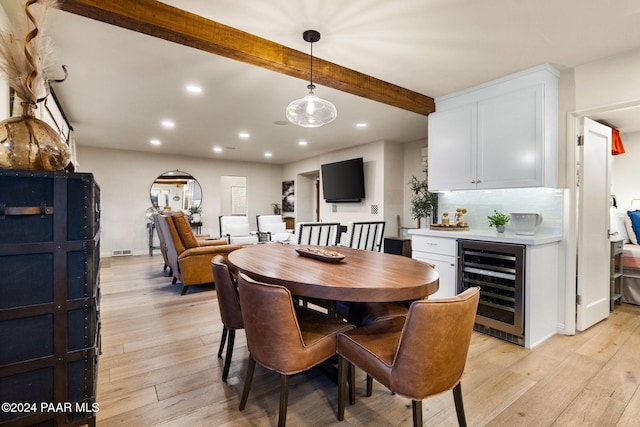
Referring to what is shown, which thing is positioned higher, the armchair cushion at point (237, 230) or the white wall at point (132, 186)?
the white wall at point (132, 186)

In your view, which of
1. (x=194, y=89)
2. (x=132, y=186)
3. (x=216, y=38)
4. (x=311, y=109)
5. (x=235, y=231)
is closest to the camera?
(x=216, y=38)

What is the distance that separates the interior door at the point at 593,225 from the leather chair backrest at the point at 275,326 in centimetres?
295

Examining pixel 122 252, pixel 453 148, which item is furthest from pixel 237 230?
pixel 453 148

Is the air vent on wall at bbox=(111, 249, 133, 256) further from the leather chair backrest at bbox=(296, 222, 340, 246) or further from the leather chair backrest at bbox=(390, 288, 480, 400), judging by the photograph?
the leather chair backrest at bbox=(390, 288, 480, 400)

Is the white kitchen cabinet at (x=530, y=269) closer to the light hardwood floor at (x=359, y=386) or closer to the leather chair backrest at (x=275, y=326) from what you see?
the light hardwood floor at (x=359, y=386)

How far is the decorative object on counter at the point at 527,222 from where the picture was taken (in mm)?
2877

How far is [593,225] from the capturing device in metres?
3.02

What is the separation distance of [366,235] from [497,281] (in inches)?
79.1

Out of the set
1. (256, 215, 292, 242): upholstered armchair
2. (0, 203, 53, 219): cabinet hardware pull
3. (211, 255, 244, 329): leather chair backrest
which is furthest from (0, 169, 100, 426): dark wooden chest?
A: (256, 215, 292, 242): upholstered armchair

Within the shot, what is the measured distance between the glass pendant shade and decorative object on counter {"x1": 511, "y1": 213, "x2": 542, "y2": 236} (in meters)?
2.08

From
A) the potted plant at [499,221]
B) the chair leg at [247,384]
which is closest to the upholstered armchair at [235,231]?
the potted plant at [499,221]

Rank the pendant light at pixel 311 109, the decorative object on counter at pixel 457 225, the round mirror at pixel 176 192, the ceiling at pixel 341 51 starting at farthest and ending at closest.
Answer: the round mirror at pixel 176 192, the decorative object on counter at pixel 457 225, the pendant light at pixel 311 109, the ceiling at pixel 341 51

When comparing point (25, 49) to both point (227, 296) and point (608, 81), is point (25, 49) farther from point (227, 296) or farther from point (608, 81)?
point (608, 81)

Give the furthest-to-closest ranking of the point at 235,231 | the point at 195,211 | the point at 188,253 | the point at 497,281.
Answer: the point at 195,211 < the point at 235,231 < the point at 188,253 < the point at 497,281
